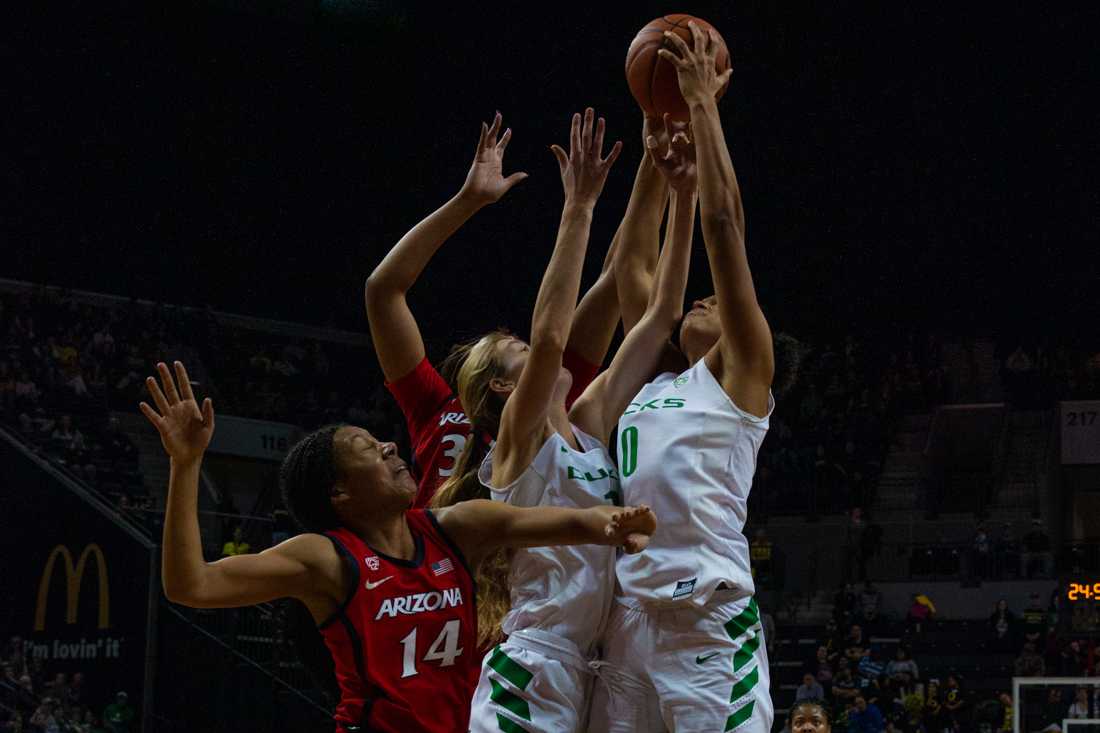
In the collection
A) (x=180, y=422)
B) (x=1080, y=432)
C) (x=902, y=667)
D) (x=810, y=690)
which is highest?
(x=1080, y=432)

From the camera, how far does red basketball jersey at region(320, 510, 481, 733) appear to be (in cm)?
341

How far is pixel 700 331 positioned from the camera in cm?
395

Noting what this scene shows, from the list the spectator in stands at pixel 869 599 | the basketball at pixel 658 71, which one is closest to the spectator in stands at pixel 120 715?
the spectator in stands at pixel 869 599

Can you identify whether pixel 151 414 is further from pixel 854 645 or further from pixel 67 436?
pixel 67 436

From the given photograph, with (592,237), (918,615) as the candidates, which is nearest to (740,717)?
(918,615)

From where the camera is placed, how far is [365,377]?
82.0 feet

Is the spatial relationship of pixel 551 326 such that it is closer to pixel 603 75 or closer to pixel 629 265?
pixel 629 265

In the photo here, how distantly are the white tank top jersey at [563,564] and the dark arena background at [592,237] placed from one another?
47.5 feet

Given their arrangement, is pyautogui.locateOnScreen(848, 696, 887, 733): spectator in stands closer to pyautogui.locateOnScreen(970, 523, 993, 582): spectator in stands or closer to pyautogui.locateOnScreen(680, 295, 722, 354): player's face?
pyautogui.locateOnScreen(970, 523, 993, 582): spectator in stands

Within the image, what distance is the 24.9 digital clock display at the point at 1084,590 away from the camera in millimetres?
12914

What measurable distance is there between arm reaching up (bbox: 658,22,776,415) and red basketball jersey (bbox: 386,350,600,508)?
3.39 feet

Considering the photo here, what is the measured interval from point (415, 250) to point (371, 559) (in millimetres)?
1333

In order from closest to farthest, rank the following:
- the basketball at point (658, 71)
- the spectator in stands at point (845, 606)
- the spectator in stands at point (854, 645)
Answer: the basketball at point (658, 71) → the spectator in stands at point (854, 645) → the spectator in stands at point (845, 606)

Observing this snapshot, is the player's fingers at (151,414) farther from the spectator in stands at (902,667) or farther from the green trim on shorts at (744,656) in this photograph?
the spectator in stands at (902,667)
